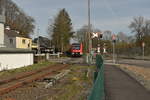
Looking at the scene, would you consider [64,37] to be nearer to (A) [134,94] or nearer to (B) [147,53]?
(B) [147,53]

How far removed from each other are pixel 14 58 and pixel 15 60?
1.42ft

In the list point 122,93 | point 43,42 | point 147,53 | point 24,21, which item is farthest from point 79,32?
point 122,93

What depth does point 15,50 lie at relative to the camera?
104 ft

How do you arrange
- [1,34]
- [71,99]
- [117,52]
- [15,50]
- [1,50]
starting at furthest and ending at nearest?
1. [117,52]
2. [1,34]
3. [15,50]
4. [1,50]
5. [71,99]

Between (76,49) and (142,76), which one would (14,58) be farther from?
(76,49)

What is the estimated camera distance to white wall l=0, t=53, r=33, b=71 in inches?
1109

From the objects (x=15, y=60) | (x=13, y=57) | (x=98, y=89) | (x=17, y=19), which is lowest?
(x=98, y=89)

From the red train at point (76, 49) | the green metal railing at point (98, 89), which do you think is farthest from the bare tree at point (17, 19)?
the green metal railing at point (98, 89)

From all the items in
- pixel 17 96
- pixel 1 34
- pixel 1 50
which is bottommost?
pixel 17 96

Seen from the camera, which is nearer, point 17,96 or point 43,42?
point 17,96

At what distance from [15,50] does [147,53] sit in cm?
3985

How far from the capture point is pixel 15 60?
31.7 m

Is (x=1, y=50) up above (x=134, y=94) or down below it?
above

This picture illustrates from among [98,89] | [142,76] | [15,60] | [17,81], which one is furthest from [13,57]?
[98,89]
